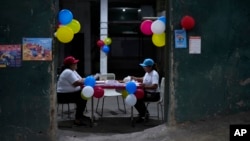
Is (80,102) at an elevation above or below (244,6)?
below

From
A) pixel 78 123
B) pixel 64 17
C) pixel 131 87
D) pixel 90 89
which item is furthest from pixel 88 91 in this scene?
pixel 64 17

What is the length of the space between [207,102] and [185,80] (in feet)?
1.42

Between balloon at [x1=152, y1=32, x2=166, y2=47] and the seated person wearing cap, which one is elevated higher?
balloon at [x1=152, y1=32, x2=166, y2=47]

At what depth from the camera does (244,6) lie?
5.11 metres

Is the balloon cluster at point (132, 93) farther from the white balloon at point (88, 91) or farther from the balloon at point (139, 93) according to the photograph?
the white balloon at point (88, 91)

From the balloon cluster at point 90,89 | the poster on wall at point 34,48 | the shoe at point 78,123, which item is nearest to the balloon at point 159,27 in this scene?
the balloon cluster at point 90,89

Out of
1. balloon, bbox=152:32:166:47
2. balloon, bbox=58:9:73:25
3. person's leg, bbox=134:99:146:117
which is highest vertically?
balloon, bbox=58:9:73:25

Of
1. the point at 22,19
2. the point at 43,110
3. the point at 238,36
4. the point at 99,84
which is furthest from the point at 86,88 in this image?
the point at 238,36

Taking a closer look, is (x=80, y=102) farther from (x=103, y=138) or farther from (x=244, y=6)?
(x=244, y=6)

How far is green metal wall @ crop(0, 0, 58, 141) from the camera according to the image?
471 centimetres

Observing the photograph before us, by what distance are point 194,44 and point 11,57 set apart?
2340 millimetres

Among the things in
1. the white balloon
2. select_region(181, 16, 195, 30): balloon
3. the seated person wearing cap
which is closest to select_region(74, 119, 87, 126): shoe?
the seated person wearing cap

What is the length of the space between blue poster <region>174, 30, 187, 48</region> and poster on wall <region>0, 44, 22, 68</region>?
200cm

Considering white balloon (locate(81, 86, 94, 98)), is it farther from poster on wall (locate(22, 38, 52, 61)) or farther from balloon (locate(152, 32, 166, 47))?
poster on wall (locate(22, 38, 52, 61))
